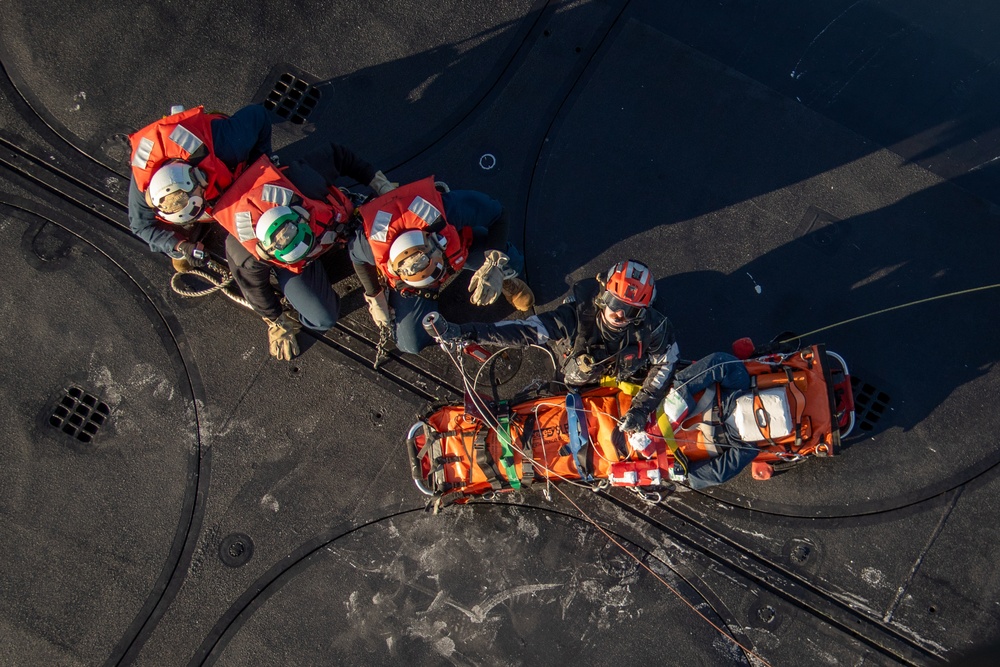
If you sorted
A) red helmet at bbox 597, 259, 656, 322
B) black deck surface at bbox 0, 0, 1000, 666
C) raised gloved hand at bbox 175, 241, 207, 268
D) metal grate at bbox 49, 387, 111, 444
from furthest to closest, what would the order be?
metal grate at bbox 49, 387, 111, 444
black deck surface at bbox 0, 0, 1000, 666
raised gloved hand at bbox 175, 241, 207, 268
red helmet at bbox 597, 259, 656, 322

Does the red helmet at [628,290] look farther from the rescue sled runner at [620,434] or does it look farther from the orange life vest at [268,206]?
the orange life vest at [268,206]

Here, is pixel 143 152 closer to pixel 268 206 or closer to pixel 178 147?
pixel 178 147

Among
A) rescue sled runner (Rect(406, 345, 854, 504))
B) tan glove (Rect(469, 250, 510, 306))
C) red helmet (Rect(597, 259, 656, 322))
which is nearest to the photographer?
red helmet (Rect(597, 259, 656, 322))

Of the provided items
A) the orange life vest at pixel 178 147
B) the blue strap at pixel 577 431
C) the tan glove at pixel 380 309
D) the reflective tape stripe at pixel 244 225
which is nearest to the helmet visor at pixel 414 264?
the tan glove at pixel 380 309

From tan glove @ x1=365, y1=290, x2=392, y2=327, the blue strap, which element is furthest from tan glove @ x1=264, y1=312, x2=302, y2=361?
the blue strap

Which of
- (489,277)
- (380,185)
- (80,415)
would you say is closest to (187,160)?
(380,185)

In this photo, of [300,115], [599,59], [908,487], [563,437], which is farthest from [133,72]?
[908,487]

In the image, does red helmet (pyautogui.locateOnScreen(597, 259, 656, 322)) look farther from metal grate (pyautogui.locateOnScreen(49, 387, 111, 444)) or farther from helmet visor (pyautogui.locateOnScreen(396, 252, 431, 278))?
metal grate (pyautogui.locateOnScreen(49, 387, 111, 444))
